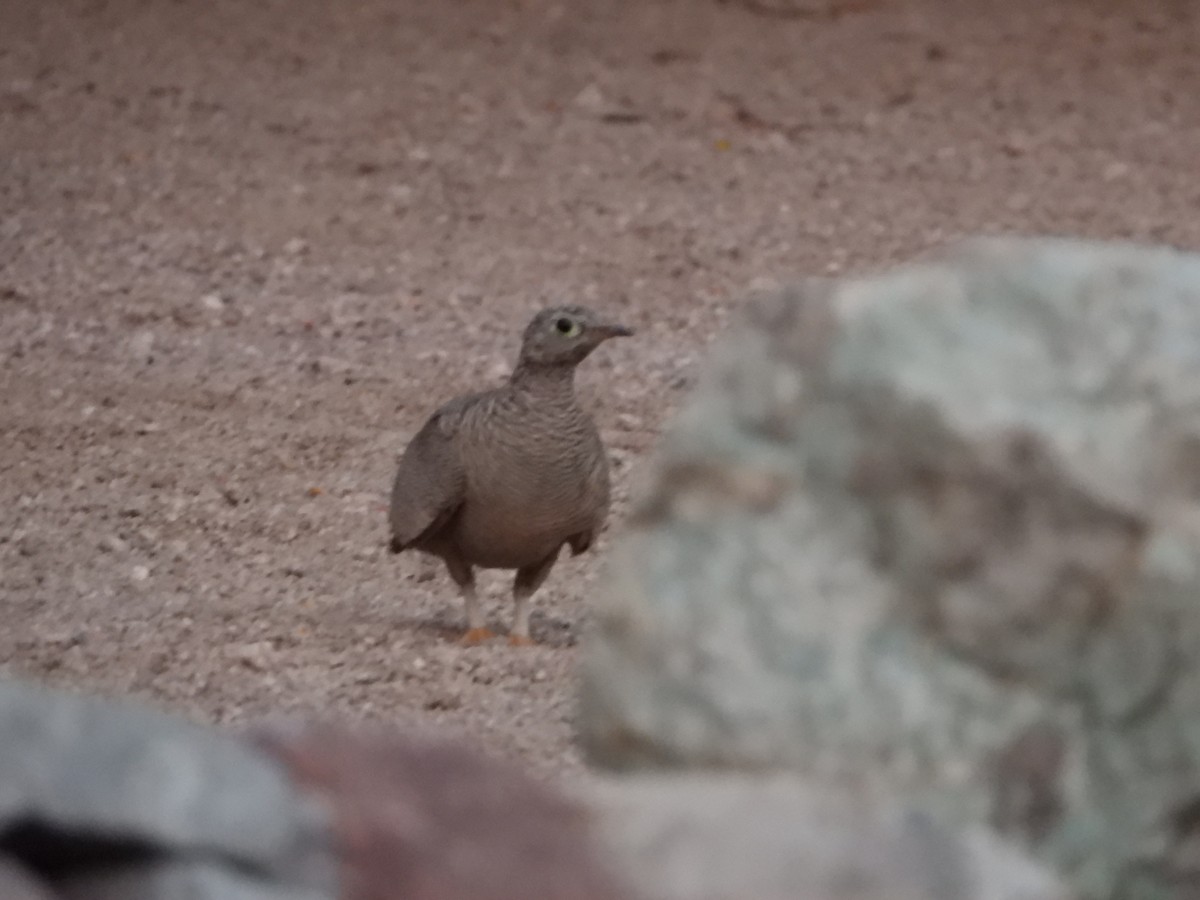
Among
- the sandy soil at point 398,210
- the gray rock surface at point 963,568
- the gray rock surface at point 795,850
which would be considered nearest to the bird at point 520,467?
the sandy soil at point 398,210

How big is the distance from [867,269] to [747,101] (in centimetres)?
160

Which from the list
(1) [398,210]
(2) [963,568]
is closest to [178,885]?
(2) [963,568]

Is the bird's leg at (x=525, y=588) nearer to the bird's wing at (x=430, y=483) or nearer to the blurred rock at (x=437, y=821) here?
the bird's wing at (x=430, y=483)

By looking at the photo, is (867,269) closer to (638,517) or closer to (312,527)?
(312,527)

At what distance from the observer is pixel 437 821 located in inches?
85.0

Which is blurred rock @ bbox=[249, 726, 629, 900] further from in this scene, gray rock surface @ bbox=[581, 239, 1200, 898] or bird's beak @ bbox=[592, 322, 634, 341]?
bird's beak @ bbox=[592, 322, 634, 341]

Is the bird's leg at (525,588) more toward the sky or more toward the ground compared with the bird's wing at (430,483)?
more toward the ground

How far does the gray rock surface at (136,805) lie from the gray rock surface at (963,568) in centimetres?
48

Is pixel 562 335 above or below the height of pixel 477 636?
above

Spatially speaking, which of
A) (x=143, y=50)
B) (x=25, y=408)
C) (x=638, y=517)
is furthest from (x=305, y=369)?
(x=638, y=517)

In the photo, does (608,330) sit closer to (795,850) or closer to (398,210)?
(795,850)

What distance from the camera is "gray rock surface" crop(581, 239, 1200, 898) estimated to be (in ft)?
7.31

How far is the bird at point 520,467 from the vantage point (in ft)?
16.9

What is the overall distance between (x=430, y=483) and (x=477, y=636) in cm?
44
